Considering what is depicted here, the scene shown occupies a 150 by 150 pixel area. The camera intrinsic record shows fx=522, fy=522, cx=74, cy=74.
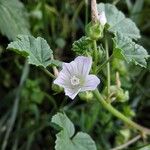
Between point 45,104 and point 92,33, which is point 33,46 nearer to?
point 92,33

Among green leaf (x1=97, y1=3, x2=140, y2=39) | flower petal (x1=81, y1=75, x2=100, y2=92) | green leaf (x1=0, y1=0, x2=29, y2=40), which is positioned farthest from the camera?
green leaf (x1=0, y1=0, x2=29, y2=40)

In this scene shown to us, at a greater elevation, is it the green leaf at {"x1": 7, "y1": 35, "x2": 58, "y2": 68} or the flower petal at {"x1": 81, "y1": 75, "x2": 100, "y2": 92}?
the green leaf at {"x1": 7, "y1": 35, "x2": 58, "y2": 68}

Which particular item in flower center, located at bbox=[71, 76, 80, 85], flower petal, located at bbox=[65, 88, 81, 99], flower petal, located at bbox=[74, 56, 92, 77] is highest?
flower petal, located at bbox=[74, 56, 92, 77]

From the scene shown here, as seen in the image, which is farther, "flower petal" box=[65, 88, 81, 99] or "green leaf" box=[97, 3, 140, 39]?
"green leaf" box=[97, 3, 140, 39]

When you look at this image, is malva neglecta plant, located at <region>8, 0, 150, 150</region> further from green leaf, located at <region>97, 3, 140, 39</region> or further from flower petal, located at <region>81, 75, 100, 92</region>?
green leaf, located at <region>97, 3, 140, 39</region>

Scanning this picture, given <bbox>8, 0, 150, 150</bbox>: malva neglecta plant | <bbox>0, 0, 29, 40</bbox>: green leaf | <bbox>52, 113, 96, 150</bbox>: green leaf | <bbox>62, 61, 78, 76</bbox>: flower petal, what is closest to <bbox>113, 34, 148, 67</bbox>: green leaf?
<bbox>8, 0, 150, 150</bbox>: malva neglecta plant

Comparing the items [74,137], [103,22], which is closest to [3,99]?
[74,137]

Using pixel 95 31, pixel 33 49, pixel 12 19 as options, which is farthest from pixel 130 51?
pixel 12 19
